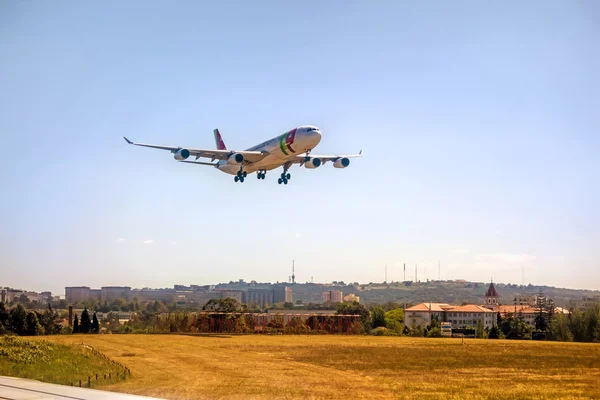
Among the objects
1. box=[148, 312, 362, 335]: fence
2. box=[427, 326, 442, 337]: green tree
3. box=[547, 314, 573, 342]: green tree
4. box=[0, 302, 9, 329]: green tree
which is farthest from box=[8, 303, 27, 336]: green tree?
box=[547, 314, 573, 342]: green tree

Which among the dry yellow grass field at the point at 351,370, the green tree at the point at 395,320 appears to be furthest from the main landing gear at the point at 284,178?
the green tree at the point at 395,320

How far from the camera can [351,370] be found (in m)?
49.1

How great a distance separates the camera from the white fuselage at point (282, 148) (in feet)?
178

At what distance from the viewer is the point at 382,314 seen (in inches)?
5084

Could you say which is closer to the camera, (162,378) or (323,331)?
(162,378)

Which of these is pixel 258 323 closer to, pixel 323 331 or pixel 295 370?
pixel 323 331

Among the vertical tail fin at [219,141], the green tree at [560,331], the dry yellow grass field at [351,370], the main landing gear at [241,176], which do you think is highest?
the vertical tail fin at [219,141]

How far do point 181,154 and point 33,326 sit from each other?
157ft

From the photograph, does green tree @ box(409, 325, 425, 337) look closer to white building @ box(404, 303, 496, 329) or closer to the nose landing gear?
white building @ box(404, 303, 496, 329)

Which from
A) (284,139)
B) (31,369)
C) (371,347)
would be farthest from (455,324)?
(31,369)

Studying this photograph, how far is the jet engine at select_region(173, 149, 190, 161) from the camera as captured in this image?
57.6 metres

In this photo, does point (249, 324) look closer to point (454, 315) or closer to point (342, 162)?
point (342, 162)

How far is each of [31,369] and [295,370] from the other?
728 inches

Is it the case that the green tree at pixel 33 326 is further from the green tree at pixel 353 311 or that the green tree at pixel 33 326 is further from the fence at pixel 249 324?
the green tree at pixel 353 311
